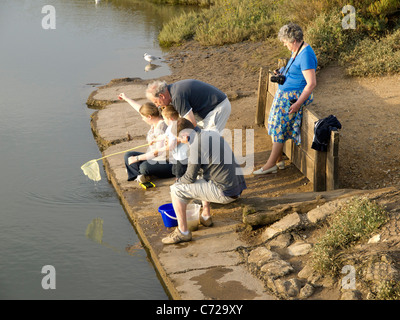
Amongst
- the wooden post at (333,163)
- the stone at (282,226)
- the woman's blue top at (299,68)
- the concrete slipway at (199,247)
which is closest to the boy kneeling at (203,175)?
the concrete slipway at (199,247)

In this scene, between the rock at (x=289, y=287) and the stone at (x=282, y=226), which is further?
the stone at (x=282, y=226)

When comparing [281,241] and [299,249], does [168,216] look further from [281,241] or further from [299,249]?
[299,249]

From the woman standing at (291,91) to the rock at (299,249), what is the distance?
1.91 m

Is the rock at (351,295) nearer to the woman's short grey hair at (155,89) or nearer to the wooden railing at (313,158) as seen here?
the wooden railing at (313,158)

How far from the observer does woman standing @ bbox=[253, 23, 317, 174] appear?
6730mm

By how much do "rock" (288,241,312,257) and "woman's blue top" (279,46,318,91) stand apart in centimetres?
216

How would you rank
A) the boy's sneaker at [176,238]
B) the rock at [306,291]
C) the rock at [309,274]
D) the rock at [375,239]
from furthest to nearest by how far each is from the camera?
the boy's sneaker at [176,238], the rock at [375,239], the rock at [309,274], the rock at [306,291]

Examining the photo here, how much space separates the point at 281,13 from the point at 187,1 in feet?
28.4

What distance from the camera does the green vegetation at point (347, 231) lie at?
5.08 meters

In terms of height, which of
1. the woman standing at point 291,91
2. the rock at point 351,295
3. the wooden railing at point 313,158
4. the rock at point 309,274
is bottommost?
the rock at point 309,274

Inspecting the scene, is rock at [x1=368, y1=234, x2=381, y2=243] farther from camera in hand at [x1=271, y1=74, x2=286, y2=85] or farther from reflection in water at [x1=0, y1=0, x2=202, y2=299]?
camera in hand at [x1=271, y1=74, x2=286, y2=85]

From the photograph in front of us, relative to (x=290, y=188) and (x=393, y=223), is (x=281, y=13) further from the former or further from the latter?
(x=393, y=223)

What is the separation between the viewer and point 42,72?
1434 centimetres

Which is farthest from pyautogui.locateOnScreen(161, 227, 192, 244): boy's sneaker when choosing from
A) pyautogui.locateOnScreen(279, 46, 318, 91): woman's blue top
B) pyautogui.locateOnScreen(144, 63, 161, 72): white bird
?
pyautogui.locateOnScreen(144, 63, 161, 72): white bird
